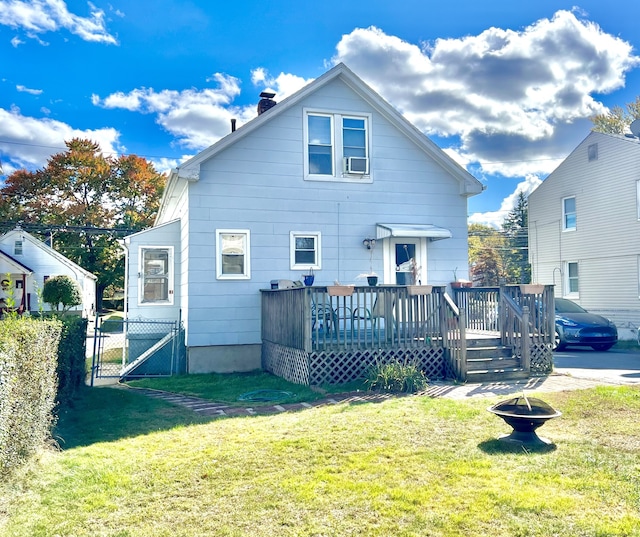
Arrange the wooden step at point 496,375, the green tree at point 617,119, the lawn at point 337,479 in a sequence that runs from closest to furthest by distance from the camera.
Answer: the lawn at point 337,479 < the wooden step at point 496,375 < the green tree at point 617,119

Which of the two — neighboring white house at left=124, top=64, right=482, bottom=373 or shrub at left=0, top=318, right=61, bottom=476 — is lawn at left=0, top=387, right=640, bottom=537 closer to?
shrub at left=0, top=318, right=61, bottom=476

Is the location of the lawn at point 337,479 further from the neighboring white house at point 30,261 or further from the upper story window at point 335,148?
the neighboring white house at point 30,261

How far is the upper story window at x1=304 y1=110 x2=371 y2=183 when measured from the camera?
1294 cm

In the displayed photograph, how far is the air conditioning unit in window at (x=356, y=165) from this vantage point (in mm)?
12977

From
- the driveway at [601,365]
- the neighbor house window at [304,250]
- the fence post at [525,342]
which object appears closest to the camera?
the fence post at [525,342]

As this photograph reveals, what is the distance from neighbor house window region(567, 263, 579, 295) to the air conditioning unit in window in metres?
13.4

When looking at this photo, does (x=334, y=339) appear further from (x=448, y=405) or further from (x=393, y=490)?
(x=393, y=490)

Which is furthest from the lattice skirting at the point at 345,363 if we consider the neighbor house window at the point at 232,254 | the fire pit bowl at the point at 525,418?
the fire pit bowl at the point at 525,418

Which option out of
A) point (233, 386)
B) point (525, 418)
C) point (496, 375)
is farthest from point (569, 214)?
point (525, 418)

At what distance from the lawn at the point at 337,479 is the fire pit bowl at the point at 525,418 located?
196 mm

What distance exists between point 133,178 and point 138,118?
13668 mm

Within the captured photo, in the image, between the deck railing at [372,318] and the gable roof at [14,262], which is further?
the gable roof at [14,262]

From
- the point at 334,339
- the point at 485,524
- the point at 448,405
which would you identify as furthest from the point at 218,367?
the point at 485,524

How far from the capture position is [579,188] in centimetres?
2180
